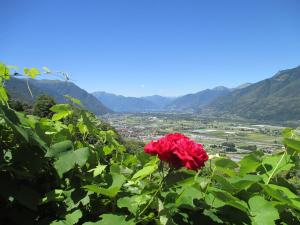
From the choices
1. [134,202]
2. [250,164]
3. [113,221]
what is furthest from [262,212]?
[113,221]

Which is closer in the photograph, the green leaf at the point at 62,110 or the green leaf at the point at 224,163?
the green leaf at the point at 224,163

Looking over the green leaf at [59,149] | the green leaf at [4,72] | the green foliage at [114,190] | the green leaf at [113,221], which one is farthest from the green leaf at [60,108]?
the green leaf at [113,221]

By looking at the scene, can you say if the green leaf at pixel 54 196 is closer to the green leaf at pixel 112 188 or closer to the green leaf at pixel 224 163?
the green leaf at pixel 112 188

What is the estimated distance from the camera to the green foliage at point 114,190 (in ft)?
6.78

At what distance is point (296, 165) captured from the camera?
266cm

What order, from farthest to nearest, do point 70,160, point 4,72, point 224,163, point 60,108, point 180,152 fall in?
point 60,108 → point 4,72 → point 224,163 → point 70,160 → point 180,152

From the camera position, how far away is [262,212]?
6.93 feet

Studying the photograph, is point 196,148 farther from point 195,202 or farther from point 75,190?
point 75,190

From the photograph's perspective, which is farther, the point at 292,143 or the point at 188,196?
the point at 292,143

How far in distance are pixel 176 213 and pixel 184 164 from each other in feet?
1.07

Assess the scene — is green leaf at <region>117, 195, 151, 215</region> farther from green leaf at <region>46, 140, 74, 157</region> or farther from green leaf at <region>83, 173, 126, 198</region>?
green leaf at <region>46, 140, 74, 157</region>

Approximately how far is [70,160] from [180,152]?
0.71m

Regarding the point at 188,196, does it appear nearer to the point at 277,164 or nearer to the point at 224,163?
the point at 224,163

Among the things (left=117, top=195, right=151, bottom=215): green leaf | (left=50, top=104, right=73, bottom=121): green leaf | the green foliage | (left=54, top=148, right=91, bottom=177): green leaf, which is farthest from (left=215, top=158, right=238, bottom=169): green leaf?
(left=50, top=104, right=73, bottom=121): green leaf
